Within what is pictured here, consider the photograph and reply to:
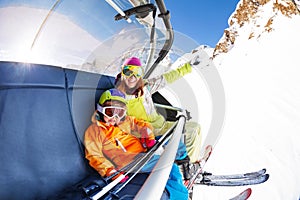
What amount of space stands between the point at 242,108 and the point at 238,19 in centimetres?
2038

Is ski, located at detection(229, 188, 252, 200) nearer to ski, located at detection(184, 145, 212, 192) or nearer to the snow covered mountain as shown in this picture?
ski, located at detection(184, 145, 212, 192)

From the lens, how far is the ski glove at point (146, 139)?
1.29 m

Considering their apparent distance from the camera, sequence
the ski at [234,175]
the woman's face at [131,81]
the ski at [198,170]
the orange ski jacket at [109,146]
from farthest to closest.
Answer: the ski at [234,175]
the ski at [198,170]
the woman's face at [131,81]
the orange ski jacket at [109,146]

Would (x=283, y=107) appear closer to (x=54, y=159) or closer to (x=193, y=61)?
(x=193, y=61)

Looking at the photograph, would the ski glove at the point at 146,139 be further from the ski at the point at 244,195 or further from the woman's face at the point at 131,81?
the ski at the point at 244,195

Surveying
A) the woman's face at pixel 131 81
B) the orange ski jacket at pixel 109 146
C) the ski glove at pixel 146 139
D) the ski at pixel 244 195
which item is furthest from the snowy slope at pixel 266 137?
the woman's face at pixel 131 81

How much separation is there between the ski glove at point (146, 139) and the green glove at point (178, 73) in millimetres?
686

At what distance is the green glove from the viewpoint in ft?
6.39

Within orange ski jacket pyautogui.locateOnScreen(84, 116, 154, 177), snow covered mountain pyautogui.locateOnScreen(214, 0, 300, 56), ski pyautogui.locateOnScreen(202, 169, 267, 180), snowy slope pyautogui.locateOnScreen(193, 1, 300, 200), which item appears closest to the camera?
orange ski jacket pyautogui.locateOnScreen(84, 116, 154, 177)

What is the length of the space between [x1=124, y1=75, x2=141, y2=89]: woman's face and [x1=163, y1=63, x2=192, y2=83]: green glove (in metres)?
0.50

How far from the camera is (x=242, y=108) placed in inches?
175

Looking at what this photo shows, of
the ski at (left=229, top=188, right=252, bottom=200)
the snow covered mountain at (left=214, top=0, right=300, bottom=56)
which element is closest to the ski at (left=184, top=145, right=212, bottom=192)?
the ski at (left=229, top=188, right=252, bottom=200)

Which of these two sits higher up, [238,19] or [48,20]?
[238,19]

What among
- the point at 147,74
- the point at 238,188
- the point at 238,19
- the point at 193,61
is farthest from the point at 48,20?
the point at 238,19
